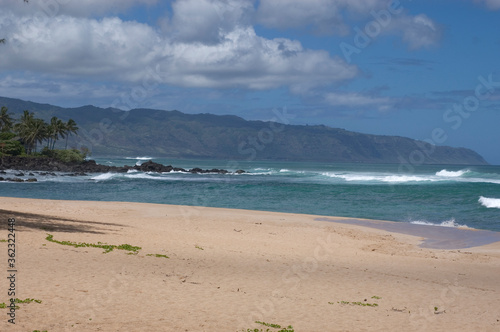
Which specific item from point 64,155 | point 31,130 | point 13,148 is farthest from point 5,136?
point 64,155

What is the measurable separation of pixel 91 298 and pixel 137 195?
3536 cm

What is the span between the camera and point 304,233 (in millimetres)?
22578

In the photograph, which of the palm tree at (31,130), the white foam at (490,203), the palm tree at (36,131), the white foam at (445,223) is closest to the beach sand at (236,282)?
the white foam at (445,223)

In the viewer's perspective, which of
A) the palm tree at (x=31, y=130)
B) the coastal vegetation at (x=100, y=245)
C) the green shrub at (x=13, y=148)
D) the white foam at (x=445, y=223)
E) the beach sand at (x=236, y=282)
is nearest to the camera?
the beach sand at (x=236, y=282)

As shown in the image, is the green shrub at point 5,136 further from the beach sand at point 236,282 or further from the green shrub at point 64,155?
the beach sand at point 236,282

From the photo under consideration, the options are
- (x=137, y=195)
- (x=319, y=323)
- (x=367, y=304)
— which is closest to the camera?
(x=319, y=323)

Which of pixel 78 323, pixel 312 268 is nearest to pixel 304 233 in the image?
pixel 312 268

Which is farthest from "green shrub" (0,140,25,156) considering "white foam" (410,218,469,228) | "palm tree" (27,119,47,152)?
"white foam" (410,218,469,228)

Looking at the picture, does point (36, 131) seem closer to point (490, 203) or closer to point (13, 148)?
point (13, 148)

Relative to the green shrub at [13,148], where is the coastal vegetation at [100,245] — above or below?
below

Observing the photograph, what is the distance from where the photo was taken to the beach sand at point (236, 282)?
29.2ft

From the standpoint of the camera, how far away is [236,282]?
11.9 meters

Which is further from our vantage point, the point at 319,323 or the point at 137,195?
the point at 137,195

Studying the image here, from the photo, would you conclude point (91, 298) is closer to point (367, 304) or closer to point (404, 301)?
point (367, 304)
